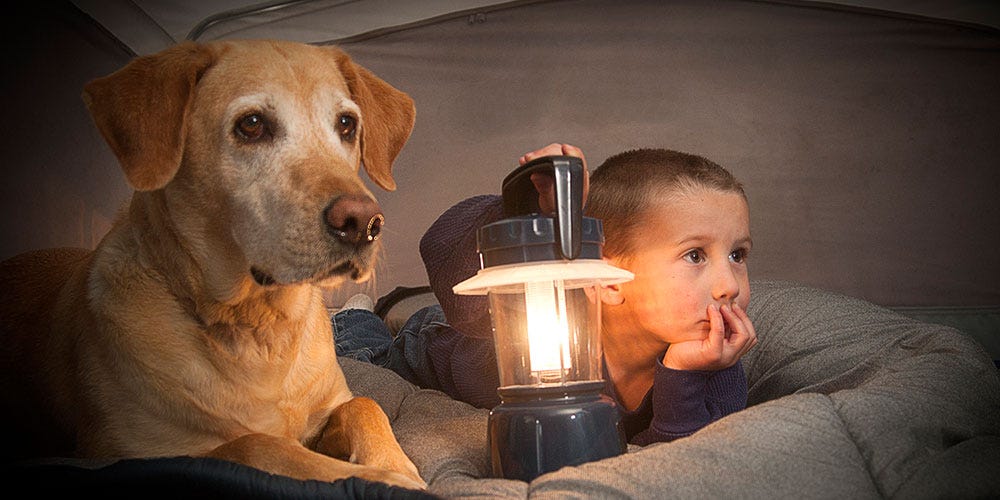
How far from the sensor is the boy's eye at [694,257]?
1.46 meters

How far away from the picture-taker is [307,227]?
3.71 ft

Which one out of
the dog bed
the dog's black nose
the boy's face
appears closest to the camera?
the dog bed

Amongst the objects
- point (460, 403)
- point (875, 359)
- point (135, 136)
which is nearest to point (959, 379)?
point (875, 359)

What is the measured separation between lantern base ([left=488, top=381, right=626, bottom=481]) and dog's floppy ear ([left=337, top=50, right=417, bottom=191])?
52 centimetres

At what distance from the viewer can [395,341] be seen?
226 centimetres

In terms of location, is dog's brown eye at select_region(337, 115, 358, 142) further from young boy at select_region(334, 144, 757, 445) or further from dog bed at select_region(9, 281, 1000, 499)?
dog bed at select_region(9, 281, 1000, 499)

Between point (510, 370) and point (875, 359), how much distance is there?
761mm

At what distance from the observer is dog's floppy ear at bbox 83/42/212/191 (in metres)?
1.15

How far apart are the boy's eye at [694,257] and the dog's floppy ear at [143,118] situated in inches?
35.3

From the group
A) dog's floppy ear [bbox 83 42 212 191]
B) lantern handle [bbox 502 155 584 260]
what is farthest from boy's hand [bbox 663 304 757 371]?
dog's floppy ear [bbox 83 42 212 191]

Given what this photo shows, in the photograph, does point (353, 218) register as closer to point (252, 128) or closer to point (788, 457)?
point (252, 128)

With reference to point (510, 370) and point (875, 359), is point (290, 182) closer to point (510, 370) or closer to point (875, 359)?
point (510, 370)

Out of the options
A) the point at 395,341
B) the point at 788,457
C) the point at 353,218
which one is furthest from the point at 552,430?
the point at 395,341

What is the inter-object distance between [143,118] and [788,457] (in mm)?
1026
